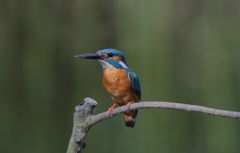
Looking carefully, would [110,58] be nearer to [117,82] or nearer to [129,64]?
[117,82]

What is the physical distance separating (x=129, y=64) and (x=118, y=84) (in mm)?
2171

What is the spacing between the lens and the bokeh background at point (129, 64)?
3416 millimetres

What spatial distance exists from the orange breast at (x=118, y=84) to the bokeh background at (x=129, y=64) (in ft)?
6.38

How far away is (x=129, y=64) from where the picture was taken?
3.54 meters

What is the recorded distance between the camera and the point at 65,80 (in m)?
3.61

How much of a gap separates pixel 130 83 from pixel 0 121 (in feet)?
8.18

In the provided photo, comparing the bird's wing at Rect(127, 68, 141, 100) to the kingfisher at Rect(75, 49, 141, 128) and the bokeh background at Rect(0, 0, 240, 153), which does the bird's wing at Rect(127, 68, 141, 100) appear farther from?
the bokeh background at Rect(0, 0, 240, 153)

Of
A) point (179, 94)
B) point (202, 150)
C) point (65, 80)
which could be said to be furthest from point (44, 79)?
point (202, 150)

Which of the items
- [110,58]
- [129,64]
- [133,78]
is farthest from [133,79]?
[129,64]

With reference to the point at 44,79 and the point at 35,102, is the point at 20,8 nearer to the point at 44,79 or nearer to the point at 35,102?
the point at 44,79

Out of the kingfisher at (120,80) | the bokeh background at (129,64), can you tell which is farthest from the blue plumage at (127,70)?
the bokeh background at (129,64)

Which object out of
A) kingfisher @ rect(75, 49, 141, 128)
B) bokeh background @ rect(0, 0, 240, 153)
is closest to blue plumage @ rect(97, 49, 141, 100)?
kingfisher @ rect(75, 49, 141, 128)

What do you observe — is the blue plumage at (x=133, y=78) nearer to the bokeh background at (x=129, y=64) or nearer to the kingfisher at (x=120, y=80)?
the kingfisher at (x=120, y=80)

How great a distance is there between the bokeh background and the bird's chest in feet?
6.42
